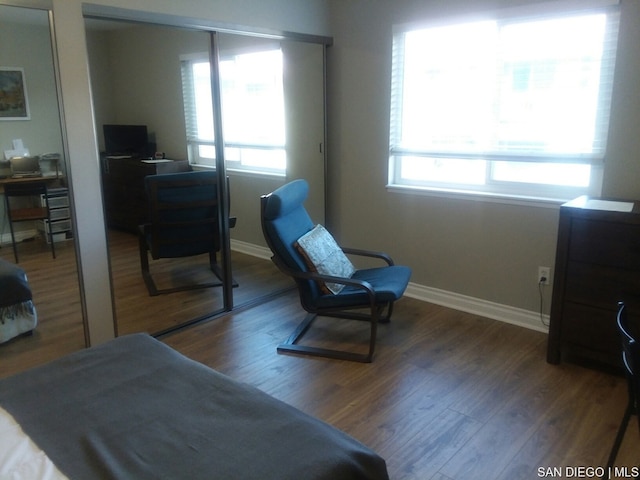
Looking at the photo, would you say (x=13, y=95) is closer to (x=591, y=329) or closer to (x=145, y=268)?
(x=145, y=268)

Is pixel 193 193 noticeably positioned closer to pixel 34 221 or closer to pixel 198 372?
pixel 34 221

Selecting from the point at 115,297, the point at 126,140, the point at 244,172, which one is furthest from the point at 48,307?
the point at 244,172

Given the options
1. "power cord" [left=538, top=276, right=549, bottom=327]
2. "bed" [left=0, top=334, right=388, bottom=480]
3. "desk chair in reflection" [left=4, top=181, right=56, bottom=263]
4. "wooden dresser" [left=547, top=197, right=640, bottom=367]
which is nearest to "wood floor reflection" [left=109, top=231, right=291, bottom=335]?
"desk chair in reflection" [left=4, top=181, right=56, bottom=263]

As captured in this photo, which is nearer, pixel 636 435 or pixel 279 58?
pixel 636 435

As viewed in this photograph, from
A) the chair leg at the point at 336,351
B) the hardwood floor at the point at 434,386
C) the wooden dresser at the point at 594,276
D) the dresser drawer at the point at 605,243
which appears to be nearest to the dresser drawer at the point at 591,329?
the wooden dresser at the point at 594,276

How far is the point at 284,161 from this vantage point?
13.0 feet

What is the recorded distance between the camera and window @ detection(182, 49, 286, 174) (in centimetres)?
336

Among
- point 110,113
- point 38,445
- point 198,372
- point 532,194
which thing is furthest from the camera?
point 532,194

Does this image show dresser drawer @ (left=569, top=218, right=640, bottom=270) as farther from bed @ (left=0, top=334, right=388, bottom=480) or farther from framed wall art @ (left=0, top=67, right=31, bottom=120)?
framed wall art @ (left=0, top=67, right=31, bottom=120)

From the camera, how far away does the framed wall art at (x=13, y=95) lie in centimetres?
257

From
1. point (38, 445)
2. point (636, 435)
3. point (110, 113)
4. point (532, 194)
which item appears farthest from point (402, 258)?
point (38, 445)

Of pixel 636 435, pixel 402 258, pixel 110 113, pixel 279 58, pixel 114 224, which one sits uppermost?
pixel 279 58

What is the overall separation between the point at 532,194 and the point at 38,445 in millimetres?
2993

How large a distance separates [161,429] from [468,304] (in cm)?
271
